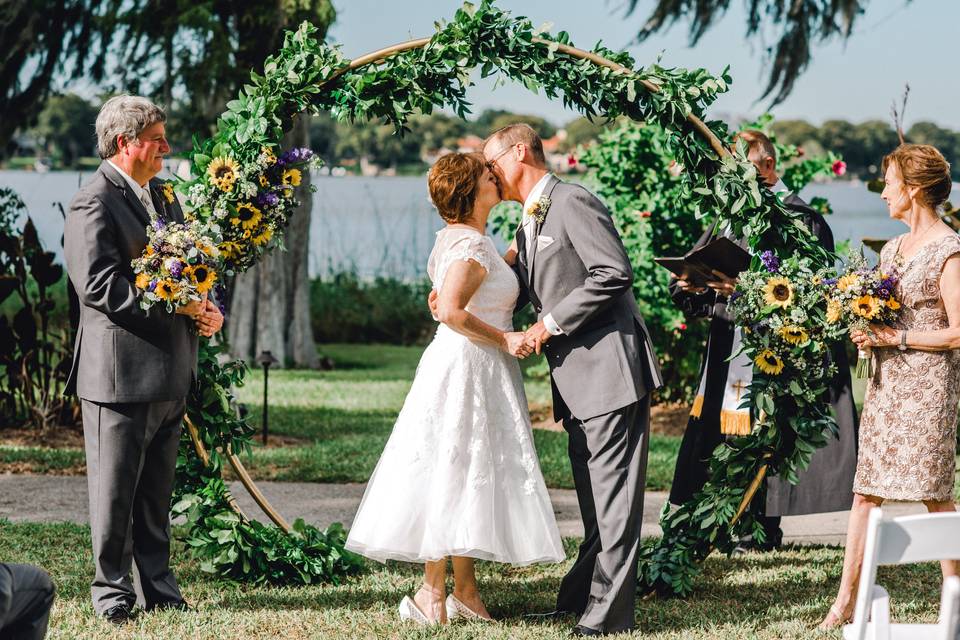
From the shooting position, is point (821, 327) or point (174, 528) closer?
point (821, 327)

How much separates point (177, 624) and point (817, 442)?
301cm

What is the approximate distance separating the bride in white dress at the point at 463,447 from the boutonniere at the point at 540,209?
18 cm

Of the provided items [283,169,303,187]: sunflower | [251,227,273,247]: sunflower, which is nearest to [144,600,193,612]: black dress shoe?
[251,227,273,247]: sunflower

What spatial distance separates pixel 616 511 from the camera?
15.6 feet

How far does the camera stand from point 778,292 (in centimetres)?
502

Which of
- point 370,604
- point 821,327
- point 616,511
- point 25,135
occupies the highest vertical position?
point 25,135

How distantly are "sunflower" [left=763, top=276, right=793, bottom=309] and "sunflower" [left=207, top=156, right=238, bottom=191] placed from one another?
2.48m

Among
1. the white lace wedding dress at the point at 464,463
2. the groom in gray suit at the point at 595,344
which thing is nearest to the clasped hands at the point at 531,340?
the groom in gray suit at the point at 595,344

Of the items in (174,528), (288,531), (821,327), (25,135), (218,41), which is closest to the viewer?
(821,327)

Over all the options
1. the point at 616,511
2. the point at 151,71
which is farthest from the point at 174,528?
the point at 151,71

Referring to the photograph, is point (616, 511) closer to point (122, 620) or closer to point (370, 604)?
point (370, 604)

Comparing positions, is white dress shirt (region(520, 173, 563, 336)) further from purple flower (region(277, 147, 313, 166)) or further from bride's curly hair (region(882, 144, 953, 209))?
bride's curly hair (region(882, 144, 953, 209))

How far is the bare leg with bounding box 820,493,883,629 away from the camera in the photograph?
4801mm

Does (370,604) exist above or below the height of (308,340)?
below
